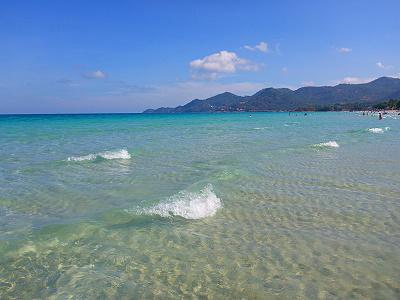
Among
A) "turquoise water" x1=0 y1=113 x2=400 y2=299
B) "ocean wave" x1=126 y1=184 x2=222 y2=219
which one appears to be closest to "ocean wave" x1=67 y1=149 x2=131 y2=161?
"turquoise water" x1=0 y1=113 x2=400 y2=299

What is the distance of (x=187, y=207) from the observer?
10.7 m

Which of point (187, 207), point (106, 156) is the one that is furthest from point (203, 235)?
point (106, 156)

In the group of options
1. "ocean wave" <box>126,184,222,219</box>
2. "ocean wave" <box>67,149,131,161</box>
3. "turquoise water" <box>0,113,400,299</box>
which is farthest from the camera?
"ocean wave" <box>67,149,131,161</box>

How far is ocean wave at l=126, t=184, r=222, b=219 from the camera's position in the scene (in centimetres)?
1044

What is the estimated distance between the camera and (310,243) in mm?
8273

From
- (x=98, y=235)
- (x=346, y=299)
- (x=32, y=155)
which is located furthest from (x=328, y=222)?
(x=32, y=155)

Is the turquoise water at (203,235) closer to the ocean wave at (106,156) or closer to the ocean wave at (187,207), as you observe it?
the ocean wave at (187,207)

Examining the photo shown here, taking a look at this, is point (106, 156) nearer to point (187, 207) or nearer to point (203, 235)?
point (187, 207)

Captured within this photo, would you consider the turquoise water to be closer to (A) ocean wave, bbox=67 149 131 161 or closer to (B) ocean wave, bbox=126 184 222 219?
(B) ocean wave, bbox=126 184 222 219

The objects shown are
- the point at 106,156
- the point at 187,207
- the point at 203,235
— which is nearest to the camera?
the point at 203,235

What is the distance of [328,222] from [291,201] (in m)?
2.19

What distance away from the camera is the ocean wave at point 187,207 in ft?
34.2

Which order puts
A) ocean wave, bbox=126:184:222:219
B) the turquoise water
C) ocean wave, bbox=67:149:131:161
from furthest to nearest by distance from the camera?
ocean wave, bbox=67:149:131:161, ocean wave, bbox=126:184:222:219, the turquoise water

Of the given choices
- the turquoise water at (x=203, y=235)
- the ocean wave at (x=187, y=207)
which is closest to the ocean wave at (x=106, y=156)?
the turquoise water at (x=203, y=235)
